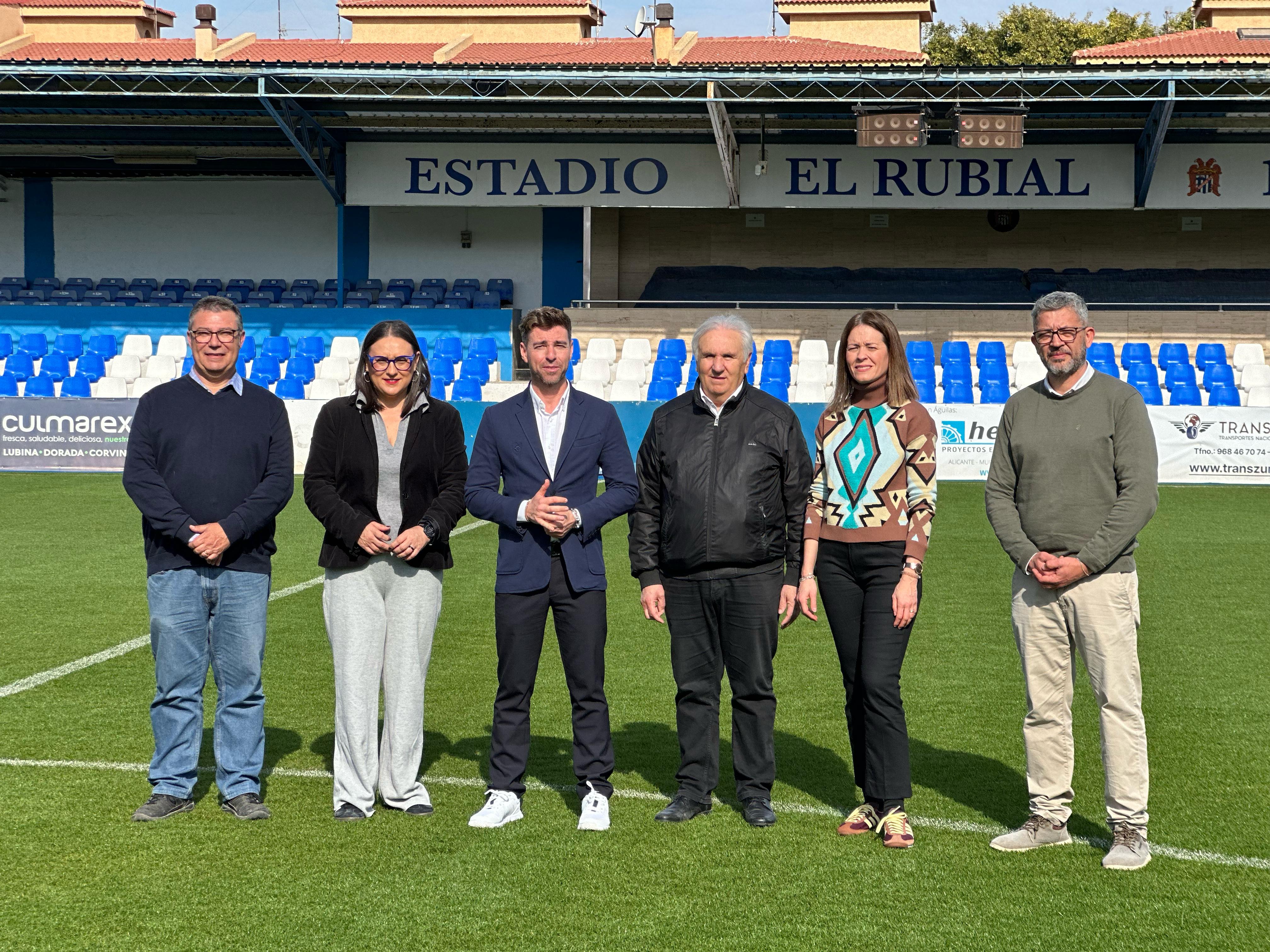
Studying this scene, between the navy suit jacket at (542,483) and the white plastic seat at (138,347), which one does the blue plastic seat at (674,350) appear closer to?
the white plastic seat at (138,347)

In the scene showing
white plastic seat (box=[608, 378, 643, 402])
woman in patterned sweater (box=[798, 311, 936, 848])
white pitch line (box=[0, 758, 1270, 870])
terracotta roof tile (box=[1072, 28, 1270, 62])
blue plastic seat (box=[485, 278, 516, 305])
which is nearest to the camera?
white pitch line (box=[0, 758, 1270, 870])

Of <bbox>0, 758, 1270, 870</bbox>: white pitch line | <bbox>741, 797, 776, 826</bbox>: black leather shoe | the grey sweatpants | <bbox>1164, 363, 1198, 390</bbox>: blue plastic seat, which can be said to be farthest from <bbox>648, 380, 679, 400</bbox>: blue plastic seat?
<bbox>741, 797, 776, 826</bbox>: black leather shoe

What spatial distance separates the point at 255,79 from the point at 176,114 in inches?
144

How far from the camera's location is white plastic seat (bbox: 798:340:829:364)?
23609mm

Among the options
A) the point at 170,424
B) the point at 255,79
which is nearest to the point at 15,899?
the point at 170,424

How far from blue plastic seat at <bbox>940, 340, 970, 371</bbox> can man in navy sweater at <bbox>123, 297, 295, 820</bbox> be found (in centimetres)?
1956

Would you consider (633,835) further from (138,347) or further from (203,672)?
(138,347)

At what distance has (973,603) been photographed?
10094 mm

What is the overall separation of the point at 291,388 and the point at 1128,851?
1961cm

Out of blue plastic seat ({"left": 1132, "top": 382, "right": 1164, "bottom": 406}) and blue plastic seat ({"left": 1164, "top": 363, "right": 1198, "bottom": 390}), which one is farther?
blue plastic seat ({"left": 1164, "top": 363, "right": 1198, "bottom": 390})

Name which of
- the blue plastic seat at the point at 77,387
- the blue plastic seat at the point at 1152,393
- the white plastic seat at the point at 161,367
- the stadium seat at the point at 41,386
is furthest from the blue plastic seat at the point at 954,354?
the stadium seat at the point at 41,386

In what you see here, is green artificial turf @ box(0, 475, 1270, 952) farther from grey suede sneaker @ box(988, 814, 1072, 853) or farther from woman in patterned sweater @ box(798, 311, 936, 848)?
woman in patterned sweater @ box(798, 311, 936, 848)

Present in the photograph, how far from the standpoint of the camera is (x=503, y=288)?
29391mm

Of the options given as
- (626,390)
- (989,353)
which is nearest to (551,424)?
(626,390)
